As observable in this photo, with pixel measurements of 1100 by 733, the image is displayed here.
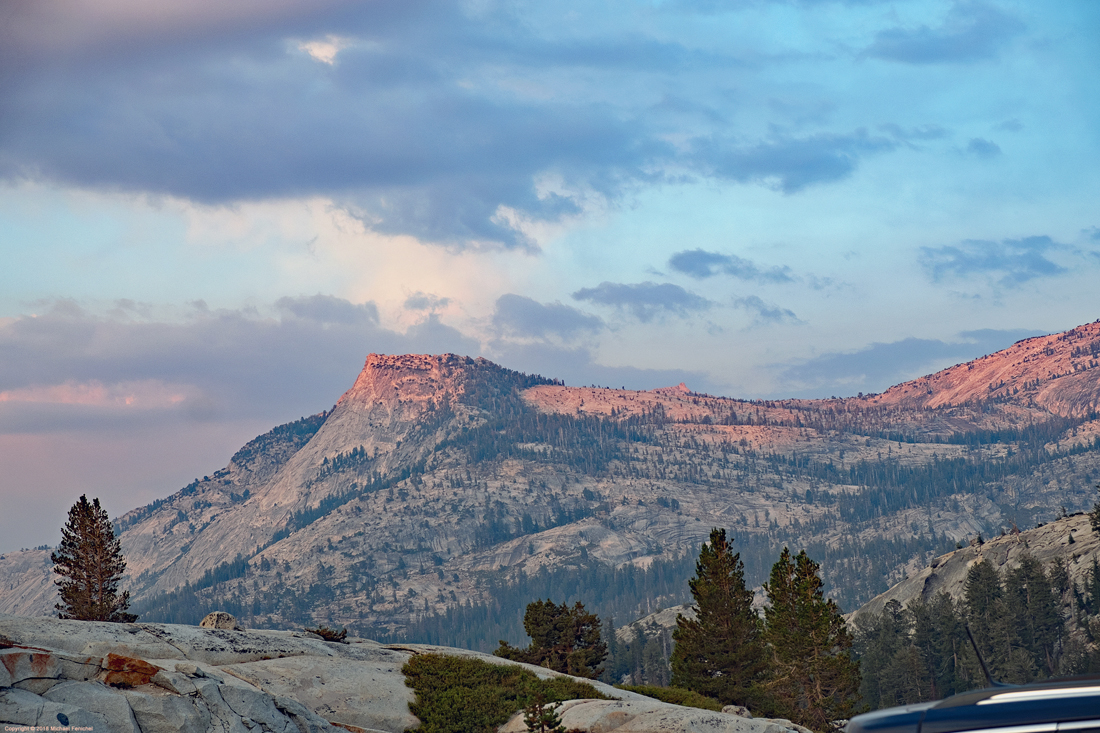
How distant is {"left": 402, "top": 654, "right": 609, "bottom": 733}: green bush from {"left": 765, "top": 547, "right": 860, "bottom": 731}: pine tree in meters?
30.6

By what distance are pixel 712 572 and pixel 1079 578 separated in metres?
140

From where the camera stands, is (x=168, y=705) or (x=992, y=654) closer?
(x=168, y=705)

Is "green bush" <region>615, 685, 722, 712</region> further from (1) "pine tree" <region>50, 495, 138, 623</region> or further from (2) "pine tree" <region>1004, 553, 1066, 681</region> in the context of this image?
(2) "pine tree" <region>1004, 553, 1066, 681</region>

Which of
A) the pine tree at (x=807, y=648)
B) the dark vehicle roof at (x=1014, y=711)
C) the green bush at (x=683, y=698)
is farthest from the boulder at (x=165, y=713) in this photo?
the pine tree at (x=807, y=648)

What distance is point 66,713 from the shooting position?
85.8 ft

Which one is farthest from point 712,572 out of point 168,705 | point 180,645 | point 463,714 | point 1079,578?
point 1079,578

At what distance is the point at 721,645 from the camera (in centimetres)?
7150

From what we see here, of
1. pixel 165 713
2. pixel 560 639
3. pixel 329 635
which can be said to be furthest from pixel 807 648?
pixel 165 713

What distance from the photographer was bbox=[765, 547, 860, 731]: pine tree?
71188mm

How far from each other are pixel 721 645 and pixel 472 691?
32.6 metres

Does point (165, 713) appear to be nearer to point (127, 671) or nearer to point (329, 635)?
point (127, 671)

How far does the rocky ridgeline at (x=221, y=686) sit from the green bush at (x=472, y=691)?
2.78 ft

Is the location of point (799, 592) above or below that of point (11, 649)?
below

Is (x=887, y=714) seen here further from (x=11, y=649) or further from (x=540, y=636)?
(x=540, y=636)
